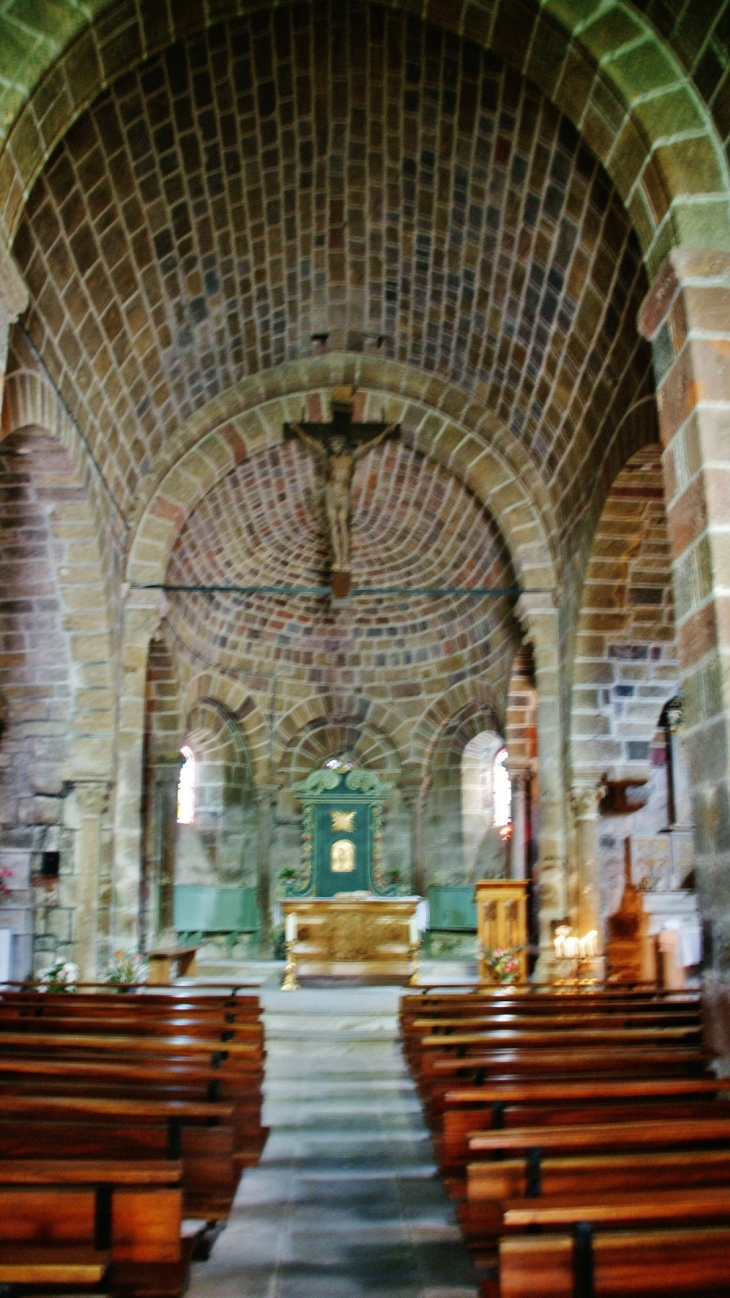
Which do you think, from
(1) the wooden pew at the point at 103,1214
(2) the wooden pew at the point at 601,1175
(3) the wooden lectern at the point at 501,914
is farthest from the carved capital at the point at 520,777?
(1) the wooden pew at the point at 103,1214

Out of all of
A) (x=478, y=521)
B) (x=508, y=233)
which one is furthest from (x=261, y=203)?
(x=478, y=521)

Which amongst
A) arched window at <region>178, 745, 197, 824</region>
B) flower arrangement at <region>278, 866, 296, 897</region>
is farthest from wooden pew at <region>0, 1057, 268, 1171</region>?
arched window at <region>178, 745, 197, 824</region>

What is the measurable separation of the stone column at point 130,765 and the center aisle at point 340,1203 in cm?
301

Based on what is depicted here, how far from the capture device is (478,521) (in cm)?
1341

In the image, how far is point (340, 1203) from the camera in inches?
182

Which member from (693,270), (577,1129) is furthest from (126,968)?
(693,270)

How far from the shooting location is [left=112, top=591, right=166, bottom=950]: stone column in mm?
10539

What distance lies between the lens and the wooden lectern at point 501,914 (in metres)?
11.8

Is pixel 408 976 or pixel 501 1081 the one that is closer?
pixel 501 1081

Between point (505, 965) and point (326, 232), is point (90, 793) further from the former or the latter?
point (326, 232)

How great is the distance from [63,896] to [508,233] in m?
7.64

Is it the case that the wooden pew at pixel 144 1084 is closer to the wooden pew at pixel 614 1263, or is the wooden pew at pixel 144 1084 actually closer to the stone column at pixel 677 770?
the wooden pew at pixel 614 1263

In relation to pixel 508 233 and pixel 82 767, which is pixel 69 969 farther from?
pixel 508 233

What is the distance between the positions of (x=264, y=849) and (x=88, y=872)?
18.5 feet
